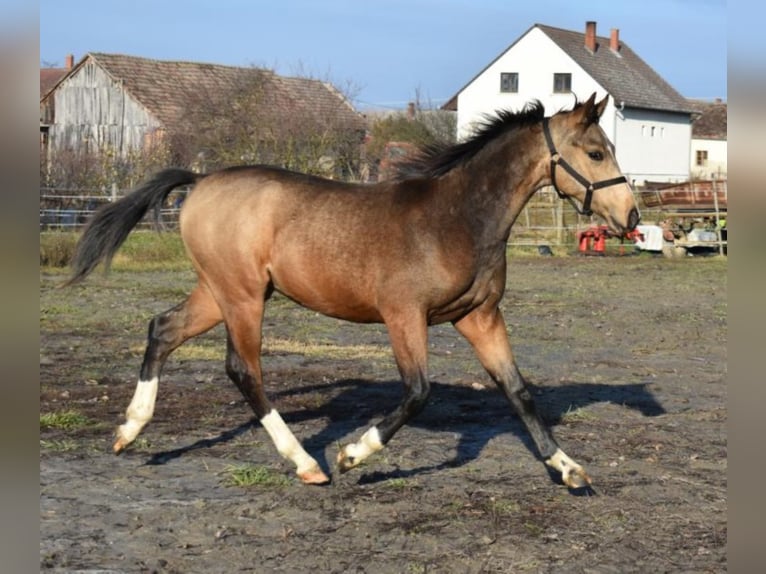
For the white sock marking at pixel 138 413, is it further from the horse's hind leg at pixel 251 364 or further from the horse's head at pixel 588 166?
the horse's head at pixel 588 166

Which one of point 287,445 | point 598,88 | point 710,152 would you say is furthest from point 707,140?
point 287,445

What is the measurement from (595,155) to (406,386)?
1786mm

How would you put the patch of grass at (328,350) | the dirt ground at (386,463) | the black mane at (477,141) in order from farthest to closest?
the patch of grass at (328,350) → the black mane at (477,141) → the dirt ground at (386,463)

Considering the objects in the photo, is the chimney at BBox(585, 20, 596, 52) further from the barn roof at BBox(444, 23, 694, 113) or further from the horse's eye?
the horse's eye

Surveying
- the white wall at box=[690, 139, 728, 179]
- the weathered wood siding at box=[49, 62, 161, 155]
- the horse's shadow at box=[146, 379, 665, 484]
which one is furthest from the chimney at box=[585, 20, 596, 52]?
the horse's shadow at box=[146, 379, 665, 484]

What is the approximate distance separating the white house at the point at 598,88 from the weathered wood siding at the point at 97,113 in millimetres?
19677

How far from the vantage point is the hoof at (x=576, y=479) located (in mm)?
6102

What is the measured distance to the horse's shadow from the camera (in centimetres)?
727

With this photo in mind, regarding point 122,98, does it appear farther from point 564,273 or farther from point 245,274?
point 245,274

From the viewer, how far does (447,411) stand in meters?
8.68

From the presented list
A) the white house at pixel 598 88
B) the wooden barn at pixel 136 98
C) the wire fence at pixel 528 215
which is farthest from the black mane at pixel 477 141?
the white house at pixel 598 88

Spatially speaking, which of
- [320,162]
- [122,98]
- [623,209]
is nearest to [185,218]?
[623,209]

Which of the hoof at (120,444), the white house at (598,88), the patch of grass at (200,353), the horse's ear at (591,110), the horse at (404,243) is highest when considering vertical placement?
the white house at (598,88)
